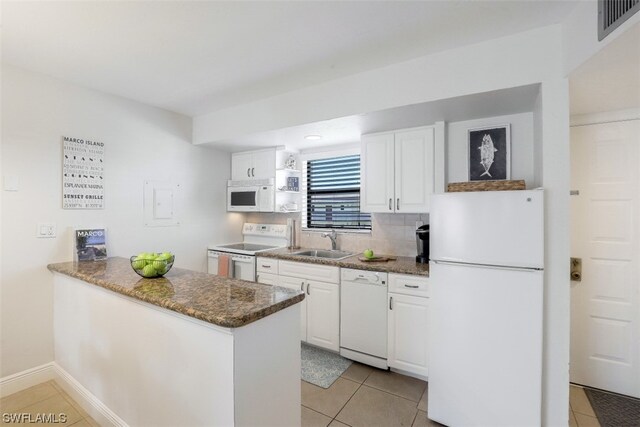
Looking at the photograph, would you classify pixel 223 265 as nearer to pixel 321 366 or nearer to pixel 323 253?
pixel 323 253

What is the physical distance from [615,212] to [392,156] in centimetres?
177

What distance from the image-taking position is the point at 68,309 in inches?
91.2

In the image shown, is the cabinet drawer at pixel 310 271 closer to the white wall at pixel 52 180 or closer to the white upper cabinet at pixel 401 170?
the white upper cabinet at pixel 401 170

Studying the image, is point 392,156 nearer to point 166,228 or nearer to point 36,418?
point 166,228

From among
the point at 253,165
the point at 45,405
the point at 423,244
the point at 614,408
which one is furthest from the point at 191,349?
the point at 614,408

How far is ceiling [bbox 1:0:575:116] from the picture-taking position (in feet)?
5.41

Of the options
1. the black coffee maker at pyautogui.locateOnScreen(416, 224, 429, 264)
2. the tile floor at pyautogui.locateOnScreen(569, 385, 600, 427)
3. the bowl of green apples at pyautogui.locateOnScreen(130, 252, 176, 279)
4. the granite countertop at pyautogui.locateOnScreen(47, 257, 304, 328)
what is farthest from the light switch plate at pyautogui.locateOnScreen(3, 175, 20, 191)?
the tile floor at pyautogui.locateOnScreen(569, 385, 600, 427)

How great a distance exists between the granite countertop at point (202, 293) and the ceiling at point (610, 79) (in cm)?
197

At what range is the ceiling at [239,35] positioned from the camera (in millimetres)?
1649

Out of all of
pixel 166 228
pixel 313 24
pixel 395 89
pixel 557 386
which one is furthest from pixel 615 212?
pixel 166 228

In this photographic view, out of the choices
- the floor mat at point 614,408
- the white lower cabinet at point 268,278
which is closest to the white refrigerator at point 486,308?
the floor mat at point 614,408

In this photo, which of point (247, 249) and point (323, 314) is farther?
point (247, 249)

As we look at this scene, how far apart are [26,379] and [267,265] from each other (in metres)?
2.13

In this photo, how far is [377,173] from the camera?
292 cm
